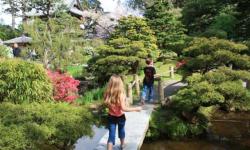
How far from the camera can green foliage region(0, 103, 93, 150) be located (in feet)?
24.7

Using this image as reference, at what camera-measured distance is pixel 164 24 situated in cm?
2748

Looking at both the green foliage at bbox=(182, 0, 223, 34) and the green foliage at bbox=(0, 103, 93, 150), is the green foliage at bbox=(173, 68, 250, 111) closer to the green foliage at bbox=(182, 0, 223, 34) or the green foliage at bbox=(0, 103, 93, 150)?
the green foliage at bbox=(0, 103, 93, 150)

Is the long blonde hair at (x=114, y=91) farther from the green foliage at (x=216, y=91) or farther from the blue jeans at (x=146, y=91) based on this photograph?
the blue jeans at (x=146, y=91)

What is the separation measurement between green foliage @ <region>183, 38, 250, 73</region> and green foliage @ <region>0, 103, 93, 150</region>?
5320 millimetres

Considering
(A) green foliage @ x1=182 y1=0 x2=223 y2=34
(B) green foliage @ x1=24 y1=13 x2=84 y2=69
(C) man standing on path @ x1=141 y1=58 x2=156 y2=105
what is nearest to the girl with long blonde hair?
(C) man standing on path @ x1=141 y1=58 x2=156 y2=105

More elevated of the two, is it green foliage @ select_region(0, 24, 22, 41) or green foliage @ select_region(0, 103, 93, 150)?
green foliage @ select_region(0, 24, 22, 41)

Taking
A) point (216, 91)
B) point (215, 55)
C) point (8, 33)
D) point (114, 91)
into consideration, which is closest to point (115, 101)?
point (114, 91)

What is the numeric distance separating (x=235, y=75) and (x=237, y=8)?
5708mm

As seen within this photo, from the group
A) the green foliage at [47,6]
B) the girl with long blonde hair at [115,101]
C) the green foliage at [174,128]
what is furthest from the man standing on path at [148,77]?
the green foliage at [47,6]

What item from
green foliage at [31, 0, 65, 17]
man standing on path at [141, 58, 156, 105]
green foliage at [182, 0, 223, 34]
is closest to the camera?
man standing on path at [141, 58, 156, 105]

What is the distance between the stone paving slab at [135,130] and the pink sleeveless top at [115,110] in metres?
1.21

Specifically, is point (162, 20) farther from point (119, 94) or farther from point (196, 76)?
point (119, 94)

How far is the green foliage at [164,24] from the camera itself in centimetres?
2695

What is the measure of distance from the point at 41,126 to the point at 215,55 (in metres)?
6.66
